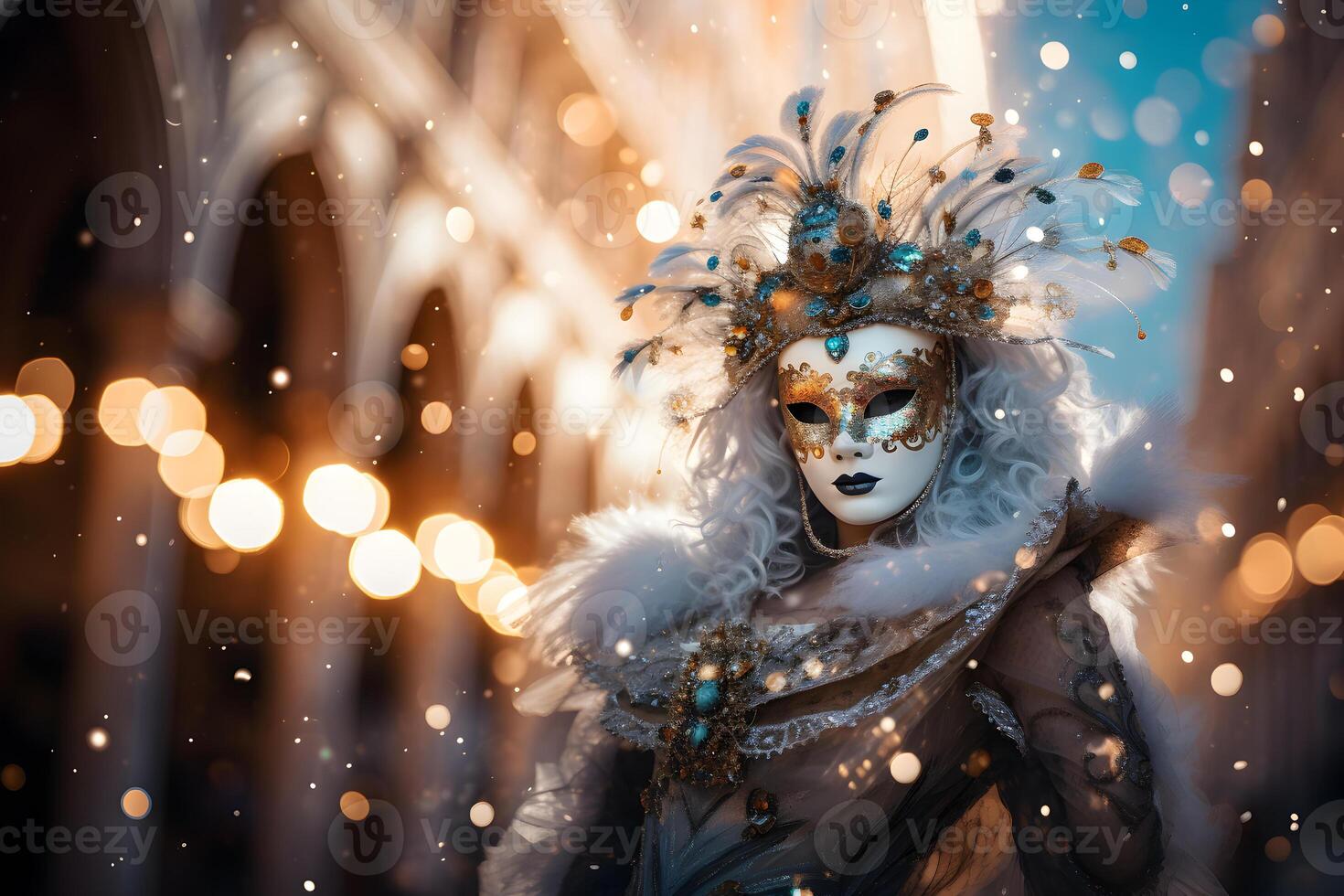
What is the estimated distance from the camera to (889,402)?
5.47 feet

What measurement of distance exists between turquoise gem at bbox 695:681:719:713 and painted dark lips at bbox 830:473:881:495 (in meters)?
0.41

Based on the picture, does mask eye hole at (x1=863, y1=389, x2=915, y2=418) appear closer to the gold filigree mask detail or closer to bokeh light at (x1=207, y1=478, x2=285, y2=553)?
the gold filigree mask detail

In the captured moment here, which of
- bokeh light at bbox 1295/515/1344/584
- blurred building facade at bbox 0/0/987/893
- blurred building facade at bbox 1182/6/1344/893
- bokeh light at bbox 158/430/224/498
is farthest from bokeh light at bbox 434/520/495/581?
bokeh light at bbox 1295/515/1344/584

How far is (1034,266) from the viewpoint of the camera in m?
1.66

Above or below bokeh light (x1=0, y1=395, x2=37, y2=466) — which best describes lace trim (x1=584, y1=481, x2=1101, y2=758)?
below

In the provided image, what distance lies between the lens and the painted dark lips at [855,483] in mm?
1658

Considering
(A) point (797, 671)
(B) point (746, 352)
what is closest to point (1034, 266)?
(B) point (746, 352)

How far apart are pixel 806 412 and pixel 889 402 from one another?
0.15 metres

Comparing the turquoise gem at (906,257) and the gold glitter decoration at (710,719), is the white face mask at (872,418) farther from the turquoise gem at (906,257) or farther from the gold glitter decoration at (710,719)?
the gold glitter decoration at (710,719)

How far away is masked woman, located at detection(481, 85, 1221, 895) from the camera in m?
1.47

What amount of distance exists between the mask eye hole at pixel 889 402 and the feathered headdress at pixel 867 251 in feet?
0.35

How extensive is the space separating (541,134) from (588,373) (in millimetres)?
795

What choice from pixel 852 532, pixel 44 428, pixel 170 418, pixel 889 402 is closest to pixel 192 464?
pixel 170 418

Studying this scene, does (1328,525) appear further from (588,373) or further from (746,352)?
(588,373)
